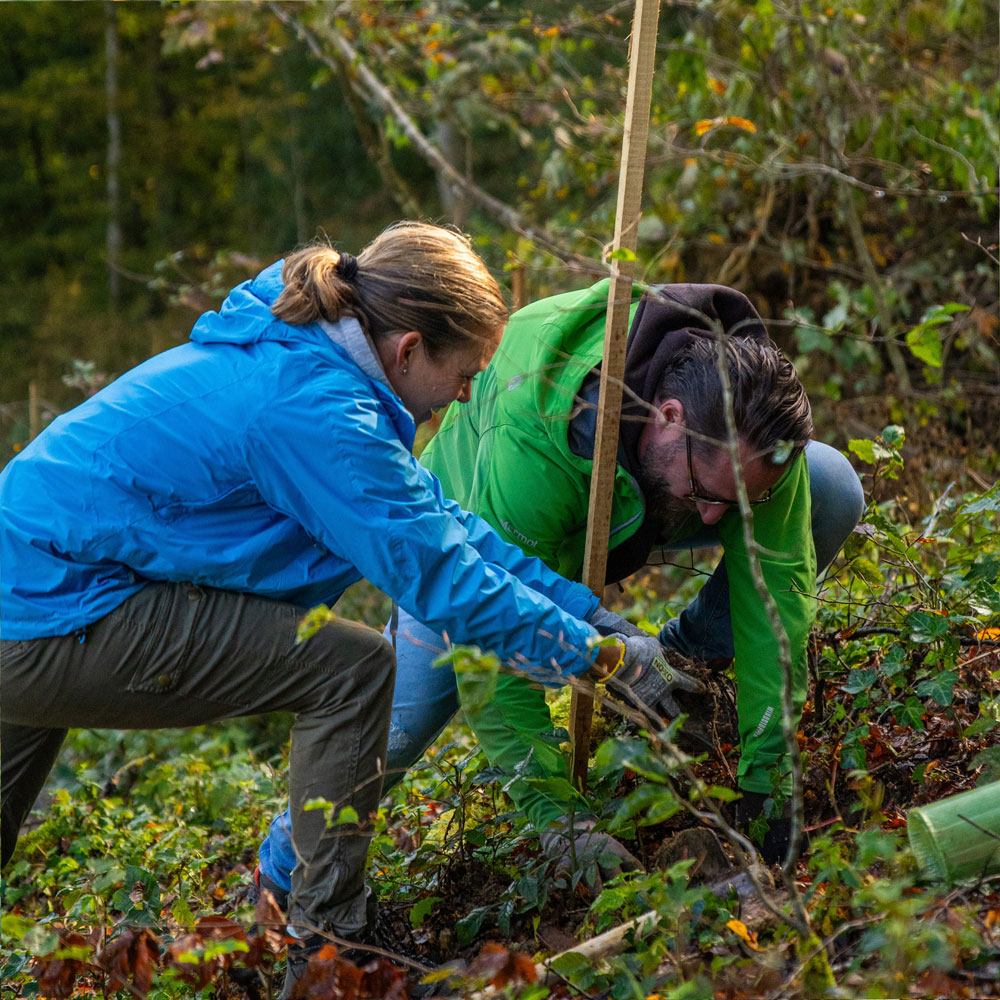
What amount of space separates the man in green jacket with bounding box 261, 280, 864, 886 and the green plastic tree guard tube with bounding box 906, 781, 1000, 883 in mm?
621

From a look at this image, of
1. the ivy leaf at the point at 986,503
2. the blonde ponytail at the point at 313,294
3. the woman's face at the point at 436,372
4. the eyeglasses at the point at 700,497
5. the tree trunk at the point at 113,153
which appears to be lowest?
the tree trunk at the point at 113,153

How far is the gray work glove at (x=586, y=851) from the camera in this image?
2.29m

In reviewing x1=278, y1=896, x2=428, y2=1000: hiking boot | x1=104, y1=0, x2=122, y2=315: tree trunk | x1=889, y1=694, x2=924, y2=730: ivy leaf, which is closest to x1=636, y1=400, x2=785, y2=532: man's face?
Answer: x1=889, y1=694, x2=924, y2=730: ivy leaf

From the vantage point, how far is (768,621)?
102 inches

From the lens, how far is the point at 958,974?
173cm

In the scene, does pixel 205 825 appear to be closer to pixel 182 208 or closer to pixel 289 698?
pixel 289 698

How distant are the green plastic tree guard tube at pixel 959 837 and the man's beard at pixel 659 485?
94cm

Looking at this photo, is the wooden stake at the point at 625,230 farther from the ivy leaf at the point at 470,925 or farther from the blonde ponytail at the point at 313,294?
the ivy leaf at the point at 470,925

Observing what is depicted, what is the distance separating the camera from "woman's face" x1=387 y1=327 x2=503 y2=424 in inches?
91.5

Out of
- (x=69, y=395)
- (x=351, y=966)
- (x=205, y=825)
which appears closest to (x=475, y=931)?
(x=351, y=966)

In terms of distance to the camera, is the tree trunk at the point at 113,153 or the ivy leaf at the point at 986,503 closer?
the ivy leaf at the point at 986,503

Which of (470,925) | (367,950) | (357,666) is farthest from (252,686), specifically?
(470,925)

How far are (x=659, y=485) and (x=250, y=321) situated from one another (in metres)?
1.04

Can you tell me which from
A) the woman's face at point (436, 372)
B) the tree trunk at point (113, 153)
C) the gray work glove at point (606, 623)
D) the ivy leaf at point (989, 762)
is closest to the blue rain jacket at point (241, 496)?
the woman's face at point (436, 372)
